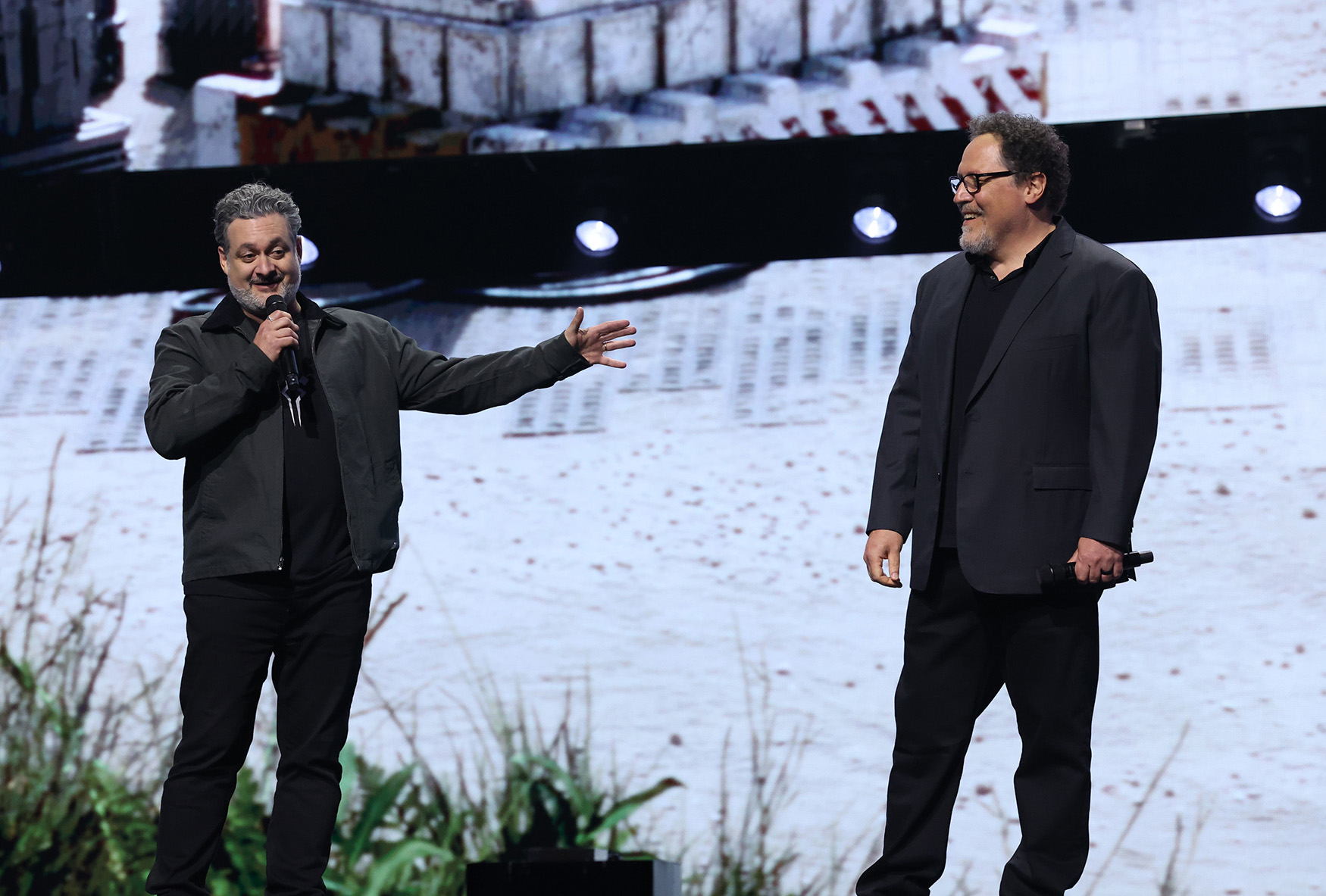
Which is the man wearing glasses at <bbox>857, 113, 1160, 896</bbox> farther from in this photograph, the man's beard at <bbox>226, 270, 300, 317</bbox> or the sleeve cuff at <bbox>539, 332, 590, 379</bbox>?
the man's beard at <bbox>226, 270, 300, 317</bbox>

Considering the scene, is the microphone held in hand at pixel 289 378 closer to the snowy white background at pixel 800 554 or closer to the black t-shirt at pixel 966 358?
the black t-shirt at pixel 966 358

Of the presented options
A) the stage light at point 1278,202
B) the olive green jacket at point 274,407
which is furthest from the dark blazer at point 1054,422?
the stage light at point 1278,202

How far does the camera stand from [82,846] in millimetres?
3127

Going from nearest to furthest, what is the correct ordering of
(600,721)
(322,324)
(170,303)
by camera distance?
(322,324) → (600,721) → (170,303)

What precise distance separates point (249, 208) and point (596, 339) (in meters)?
0.54

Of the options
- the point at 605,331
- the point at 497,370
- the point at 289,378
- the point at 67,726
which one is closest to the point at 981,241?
the point at 605,331

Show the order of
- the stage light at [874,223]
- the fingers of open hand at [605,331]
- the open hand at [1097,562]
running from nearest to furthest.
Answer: the open hand at [1097,562]
the fingers of open hand at [605,331]
the stage light at [874,223]

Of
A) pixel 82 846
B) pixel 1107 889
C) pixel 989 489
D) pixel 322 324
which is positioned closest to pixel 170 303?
pixel 82 846

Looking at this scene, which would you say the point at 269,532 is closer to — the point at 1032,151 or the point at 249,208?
the point at 249,208

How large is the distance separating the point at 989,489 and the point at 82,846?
2260 millimetres

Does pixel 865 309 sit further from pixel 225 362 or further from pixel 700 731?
pixel 225 362

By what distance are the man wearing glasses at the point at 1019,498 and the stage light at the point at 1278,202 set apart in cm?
123

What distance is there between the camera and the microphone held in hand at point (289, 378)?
1961 millimetres

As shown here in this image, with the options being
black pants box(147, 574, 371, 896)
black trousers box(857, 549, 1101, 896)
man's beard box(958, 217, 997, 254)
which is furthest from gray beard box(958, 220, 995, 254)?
black pants box(147, 574, 371, 896)
